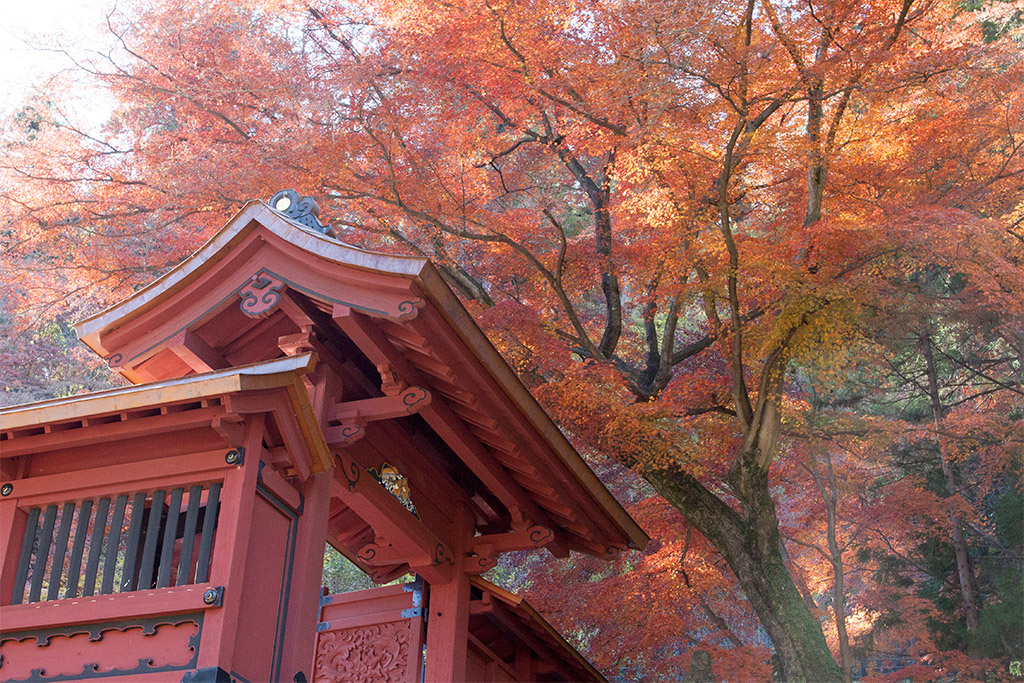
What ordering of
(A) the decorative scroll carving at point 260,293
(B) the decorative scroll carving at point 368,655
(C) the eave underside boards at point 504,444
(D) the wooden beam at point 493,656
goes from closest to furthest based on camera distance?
1. (A) the decorative scroll carving at point 260,293
2. (C) the eave underside boards at point 504,444
3. (B) the decorative scroll carving at point 368,655
4. (D) the wooden beam at point 493,656

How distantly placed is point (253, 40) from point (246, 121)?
164 cm

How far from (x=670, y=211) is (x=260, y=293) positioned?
285 inches

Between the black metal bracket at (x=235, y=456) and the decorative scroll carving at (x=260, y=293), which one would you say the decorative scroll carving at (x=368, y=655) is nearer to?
the black metal bracket at (x=235, y=456)

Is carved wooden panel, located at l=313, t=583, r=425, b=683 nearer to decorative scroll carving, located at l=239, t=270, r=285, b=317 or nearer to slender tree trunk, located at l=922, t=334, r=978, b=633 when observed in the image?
decorative scroll carving, located at l=239, t=270, r=285, b=317

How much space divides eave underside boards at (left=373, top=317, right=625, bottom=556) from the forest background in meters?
3.91

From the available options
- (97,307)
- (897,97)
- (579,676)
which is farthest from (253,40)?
(579,676)

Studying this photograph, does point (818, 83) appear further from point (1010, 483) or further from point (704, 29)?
point (1010, 483)

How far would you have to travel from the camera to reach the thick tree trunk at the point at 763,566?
10.4 metres

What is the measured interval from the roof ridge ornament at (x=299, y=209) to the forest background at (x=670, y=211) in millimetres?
5699

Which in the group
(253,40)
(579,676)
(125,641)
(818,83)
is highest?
Result: (253,40)

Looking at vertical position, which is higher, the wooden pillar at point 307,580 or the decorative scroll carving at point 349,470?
the decorative scroll carving at point 349,470

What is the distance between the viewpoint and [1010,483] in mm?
16297

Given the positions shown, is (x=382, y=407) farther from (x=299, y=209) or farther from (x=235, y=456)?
(x=299, y=209)

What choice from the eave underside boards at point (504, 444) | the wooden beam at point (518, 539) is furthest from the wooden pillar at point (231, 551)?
the wooden beam at point (518, 539)
